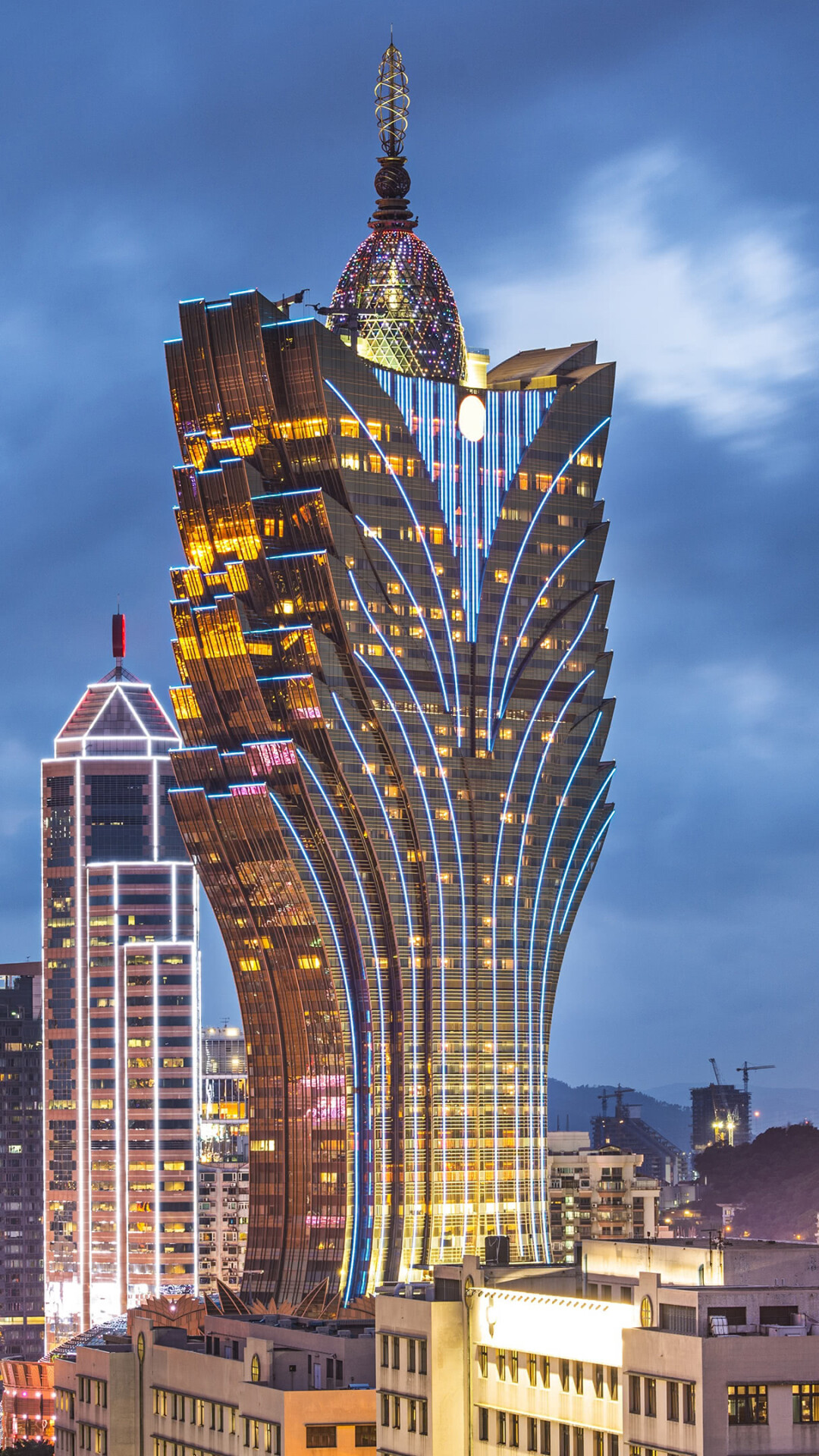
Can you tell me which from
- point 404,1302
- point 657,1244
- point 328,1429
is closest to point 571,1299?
point 657,1244

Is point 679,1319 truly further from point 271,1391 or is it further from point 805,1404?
point 271,1391

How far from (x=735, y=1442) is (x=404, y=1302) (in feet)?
126

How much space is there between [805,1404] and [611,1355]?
15085 mm

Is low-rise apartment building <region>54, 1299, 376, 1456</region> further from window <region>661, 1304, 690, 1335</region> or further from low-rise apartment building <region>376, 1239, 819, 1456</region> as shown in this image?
window <region>661, 1304, 690, 1335</region>

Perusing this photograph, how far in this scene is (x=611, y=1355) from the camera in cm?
14212

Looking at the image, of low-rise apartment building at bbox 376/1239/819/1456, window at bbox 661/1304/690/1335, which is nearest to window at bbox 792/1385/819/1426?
low-rise apartment building at bbox 376/1239/819/1456

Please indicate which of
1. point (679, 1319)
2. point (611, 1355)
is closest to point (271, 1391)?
point (611, 1355)

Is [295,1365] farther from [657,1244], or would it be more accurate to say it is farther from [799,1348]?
[799,1348]

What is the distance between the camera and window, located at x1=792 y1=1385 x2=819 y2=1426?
129000 mm

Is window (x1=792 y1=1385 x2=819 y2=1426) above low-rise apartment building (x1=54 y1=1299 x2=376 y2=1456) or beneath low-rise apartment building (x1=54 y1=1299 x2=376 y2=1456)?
above

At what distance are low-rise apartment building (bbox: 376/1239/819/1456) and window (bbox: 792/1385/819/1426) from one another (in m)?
0.07

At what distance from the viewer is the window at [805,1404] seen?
423ft

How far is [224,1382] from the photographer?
186000 mm

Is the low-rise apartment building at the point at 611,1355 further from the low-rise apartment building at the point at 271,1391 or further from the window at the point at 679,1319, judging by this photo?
the low-rise apartment building at the point at 271,1391
